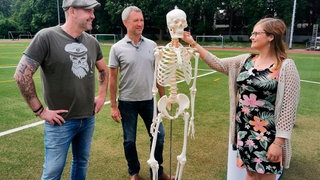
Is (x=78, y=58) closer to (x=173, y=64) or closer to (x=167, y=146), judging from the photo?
(x=173, y=64)

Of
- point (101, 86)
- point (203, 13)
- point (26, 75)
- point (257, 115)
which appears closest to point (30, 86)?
point (26, 75)

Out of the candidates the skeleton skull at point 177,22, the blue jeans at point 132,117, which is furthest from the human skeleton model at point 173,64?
the blue jeans at point 132,117

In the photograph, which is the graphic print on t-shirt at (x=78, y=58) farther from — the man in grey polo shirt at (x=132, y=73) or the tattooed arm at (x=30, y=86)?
the man in grey polo shirt at (x=132, y=73)

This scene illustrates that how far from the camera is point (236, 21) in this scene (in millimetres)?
38625

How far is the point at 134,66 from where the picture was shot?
11.4 feet

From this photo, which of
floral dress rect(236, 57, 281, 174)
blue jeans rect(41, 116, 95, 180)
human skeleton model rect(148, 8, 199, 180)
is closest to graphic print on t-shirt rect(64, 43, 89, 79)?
blue jeans rect(41, 116, 95, 180)

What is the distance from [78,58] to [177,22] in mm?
936

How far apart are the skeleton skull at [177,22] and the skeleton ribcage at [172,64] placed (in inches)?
5.5

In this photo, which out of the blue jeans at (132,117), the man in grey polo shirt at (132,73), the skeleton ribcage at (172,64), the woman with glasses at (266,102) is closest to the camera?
the woman with glasses at (266,102)

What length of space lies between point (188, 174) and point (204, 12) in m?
35.3

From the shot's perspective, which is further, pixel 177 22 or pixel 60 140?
pixel 60 140

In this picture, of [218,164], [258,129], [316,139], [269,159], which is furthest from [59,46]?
[316,139]

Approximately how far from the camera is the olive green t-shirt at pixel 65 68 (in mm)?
2521

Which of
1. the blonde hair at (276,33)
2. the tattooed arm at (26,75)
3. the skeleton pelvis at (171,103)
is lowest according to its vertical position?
the skeleton pelvis at (171,103)
